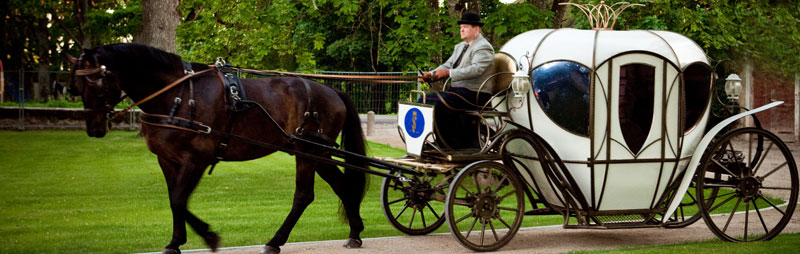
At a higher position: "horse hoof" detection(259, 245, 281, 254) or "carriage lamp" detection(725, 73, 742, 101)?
"carriage lamp" detection(725, 73, 742, 101)

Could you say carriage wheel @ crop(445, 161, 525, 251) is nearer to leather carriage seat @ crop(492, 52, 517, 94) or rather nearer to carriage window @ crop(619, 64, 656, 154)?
leather carriage seat @ crop(492, 52, 517, 94)

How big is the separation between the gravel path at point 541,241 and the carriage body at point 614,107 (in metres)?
0.43

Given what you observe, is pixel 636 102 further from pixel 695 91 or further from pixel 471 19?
pixel 471 19

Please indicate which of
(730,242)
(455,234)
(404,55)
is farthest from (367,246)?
(404,55)

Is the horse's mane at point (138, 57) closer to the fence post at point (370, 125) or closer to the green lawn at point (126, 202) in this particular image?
the green lawn at point (126, 202)

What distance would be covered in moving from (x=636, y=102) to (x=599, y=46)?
2.17 ft

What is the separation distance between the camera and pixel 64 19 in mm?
42688

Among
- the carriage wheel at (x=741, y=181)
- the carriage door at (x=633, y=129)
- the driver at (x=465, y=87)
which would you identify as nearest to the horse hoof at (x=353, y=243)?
the driver at (x=465, y=87)

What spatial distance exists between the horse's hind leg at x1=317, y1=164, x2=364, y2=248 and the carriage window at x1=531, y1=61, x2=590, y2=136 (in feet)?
6.50

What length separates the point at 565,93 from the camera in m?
8.06

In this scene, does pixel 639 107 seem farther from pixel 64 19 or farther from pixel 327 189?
pixel 64 19

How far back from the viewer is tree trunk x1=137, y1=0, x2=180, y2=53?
60.8 feet

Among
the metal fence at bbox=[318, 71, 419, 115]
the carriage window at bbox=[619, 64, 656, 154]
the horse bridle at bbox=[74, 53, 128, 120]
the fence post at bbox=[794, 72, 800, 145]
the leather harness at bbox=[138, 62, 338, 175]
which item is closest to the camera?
the horse bridle at bbox=[74, 53, 128, 120]

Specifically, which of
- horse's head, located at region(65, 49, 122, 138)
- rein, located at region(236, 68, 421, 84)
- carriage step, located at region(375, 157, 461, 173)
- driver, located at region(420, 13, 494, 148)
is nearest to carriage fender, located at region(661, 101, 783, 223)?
driver, located at region(420, 13, 494, 148)
